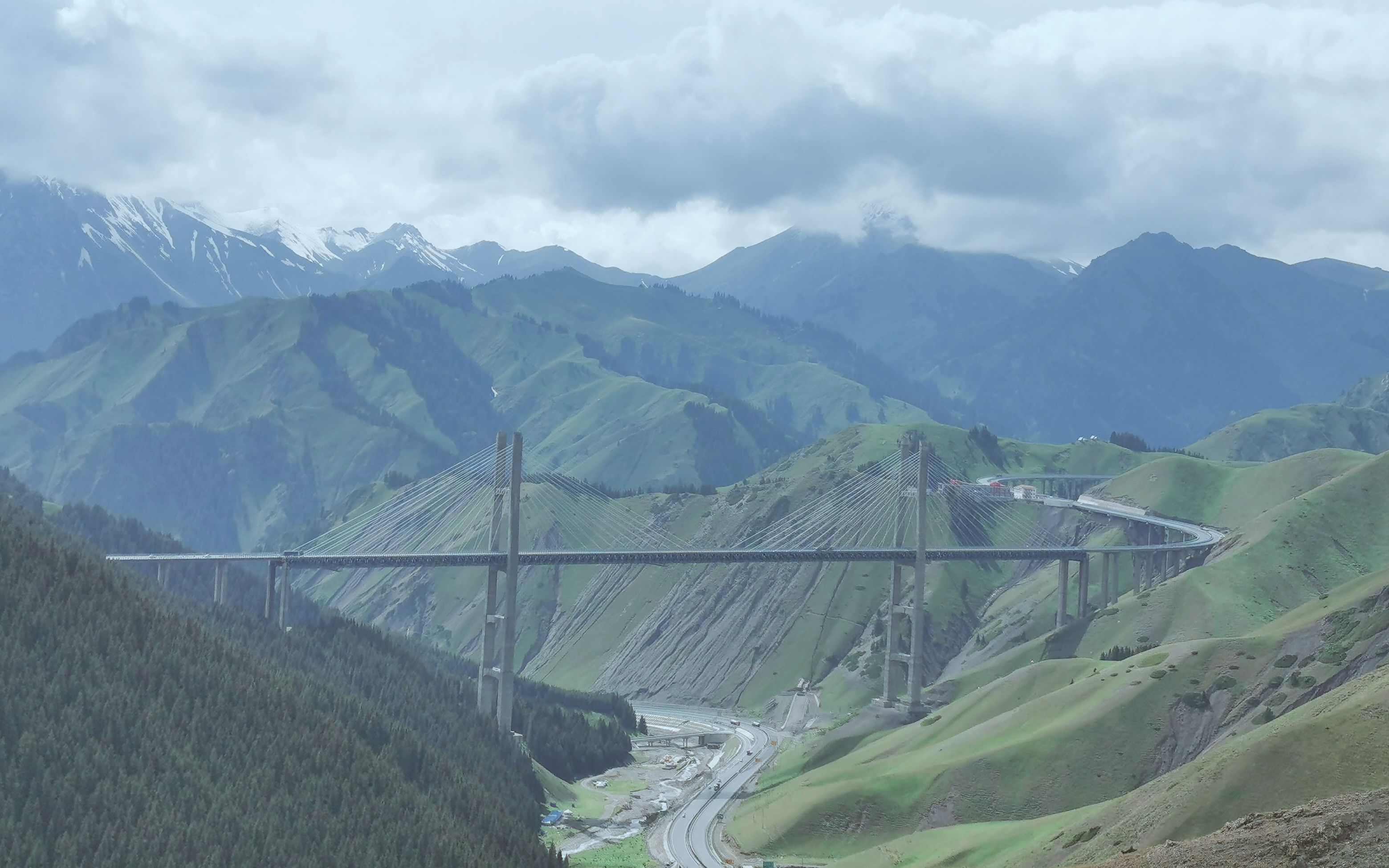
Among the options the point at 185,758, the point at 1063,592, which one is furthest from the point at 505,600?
the point at 1063,592

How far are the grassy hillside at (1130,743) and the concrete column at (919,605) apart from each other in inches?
234

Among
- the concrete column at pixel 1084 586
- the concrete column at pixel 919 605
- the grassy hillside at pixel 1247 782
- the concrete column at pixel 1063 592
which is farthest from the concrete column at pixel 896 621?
the grassy hillside at pixel 1247 782

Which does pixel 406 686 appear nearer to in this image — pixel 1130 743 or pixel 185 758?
pixel 185 758

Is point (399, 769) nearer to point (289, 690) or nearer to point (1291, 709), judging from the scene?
point (289, 690)

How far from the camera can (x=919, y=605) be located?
158625mm

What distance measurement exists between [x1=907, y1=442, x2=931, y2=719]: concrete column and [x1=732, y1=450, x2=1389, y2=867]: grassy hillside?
5951 mm

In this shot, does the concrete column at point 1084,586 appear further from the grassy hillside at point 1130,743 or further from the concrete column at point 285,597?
the concrete column at point 285,597

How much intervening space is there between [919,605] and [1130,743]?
53502 mm

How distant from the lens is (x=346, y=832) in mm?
98125

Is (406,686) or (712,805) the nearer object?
(712,805)

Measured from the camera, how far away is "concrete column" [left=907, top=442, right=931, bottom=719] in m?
152

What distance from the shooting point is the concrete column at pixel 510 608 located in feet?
484

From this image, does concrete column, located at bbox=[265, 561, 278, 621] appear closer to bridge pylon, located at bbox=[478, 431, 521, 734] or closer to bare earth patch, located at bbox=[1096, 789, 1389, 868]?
bridge pylon, located at bbox=[478, 431, 521, 734]

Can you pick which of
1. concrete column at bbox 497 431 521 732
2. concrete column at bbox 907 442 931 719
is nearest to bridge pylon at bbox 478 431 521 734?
concrete column at bbox 497 431 521 732
